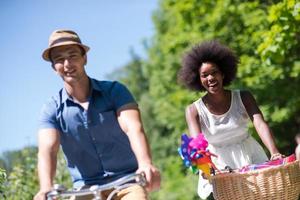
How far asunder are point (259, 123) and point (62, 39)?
1.83m

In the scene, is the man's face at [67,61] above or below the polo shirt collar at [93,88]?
above

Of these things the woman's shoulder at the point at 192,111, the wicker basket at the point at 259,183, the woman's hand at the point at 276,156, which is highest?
the woman's shoulder at the point at 192,111

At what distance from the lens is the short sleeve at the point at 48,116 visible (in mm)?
3121

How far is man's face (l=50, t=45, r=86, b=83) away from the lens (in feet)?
9.97

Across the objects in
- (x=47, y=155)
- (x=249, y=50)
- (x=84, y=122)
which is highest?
(x=249, y=50)

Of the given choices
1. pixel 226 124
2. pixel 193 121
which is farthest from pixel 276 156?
pixel 193 121

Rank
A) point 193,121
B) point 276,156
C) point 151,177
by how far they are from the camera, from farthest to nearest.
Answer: point 193,121
point 276,156
point 151,177

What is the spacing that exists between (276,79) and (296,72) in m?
1.20

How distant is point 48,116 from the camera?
3.16 meters

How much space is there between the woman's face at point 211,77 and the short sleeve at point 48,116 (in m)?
1.39

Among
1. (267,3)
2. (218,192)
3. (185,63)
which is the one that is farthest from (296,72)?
(218,192)

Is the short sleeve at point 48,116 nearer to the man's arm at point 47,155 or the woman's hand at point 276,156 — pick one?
the man's arm at point 47,155

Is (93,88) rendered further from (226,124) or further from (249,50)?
(249,50)

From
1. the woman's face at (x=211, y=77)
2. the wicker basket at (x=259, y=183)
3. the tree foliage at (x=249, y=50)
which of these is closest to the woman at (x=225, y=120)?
the woman's face at (x=211, y=77)
